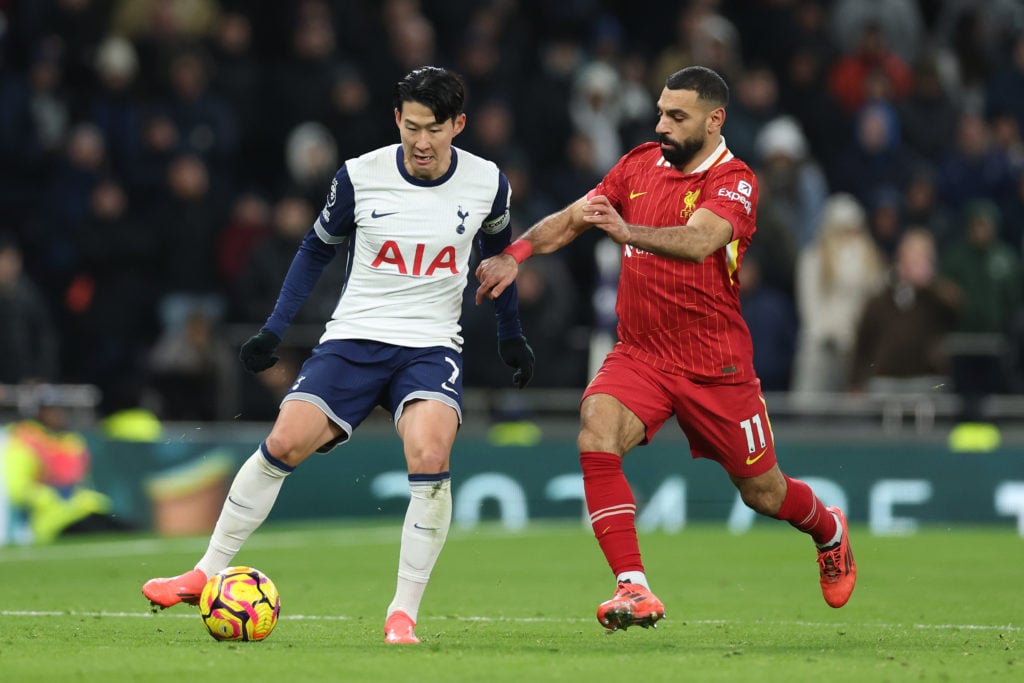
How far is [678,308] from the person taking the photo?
29.1 ft

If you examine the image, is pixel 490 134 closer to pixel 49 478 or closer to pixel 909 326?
pixel 909 326

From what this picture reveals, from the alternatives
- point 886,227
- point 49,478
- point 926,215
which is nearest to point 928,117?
point 926,215

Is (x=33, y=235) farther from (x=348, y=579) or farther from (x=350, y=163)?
(x=350, y=163)

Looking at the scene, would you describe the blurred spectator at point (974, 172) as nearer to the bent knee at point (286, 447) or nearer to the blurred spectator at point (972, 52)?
the blurred spectator at point (972, 52)

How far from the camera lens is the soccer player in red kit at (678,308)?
336 inches

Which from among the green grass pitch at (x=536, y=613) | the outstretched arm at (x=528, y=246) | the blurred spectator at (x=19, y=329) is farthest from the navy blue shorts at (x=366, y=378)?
the blurred spectator at (x=19, y=329)

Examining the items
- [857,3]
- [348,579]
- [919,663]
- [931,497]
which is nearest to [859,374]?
[931,497]

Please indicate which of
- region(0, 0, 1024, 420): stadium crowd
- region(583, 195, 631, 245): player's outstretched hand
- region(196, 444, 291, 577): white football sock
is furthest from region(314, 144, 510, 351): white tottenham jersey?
region(0, 0, 1024, 420): stadium crowd

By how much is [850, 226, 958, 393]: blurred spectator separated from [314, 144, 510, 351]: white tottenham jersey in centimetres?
901

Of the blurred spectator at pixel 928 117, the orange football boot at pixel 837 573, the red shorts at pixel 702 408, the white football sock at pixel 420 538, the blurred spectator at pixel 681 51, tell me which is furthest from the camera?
the blurred spectator at pixel 928 117

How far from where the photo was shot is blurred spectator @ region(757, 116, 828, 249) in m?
18.0

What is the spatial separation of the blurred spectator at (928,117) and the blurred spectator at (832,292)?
2.64 metres

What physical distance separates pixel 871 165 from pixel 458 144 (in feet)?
14.0

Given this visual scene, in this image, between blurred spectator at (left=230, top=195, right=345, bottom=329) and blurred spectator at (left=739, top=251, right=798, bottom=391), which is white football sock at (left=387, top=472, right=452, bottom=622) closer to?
blurred spectator at (left=230, top=195, right=345, bottom=329)
